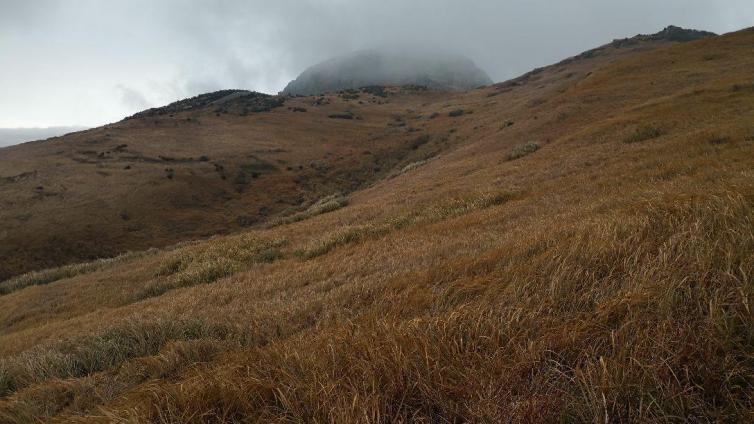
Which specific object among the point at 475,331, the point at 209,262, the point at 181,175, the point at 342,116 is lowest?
the point at 209,262

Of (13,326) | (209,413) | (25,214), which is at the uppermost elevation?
(25,214)

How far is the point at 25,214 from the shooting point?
3716 centimetres

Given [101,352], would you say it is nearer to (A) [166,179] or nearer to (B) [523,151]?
(B) [523,151]

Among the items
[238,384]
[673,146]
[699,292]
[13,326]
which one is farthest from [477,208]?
[13,326]

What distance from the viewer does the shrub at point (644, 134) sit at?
1725cm

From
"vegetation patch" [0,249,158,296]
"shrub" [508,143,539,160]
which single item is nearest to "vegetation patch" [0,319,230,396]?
"vegetation patch" [0,249,158,296]

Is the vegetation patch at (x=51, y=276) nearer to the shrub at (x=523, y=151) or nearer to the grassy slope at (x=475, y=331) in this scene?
the grassy slope at (x=475, y=331)

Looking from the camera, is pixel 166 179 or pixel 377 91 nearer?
pixel 166 179

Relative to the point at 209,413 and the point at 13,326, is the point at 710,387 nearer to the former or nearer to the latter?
the point at 209,413

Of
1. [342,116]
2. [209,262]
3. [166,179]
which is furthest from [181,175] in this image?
[342,116]

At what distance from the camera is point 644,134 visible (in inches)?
689

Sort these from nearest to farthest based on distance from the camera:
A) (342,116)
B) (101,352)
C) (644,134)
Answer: (101,352) < (644,134) < (342,116)

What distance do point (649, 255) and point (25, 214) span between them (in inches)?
1848

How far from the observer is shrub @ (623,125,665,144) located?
679 inches
